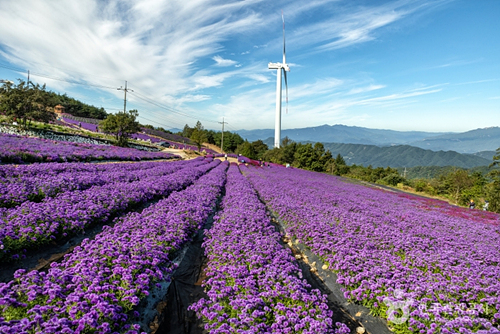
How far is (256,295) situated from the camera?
16.0ft

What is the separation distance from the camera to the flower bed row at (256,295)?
4129 millimetres

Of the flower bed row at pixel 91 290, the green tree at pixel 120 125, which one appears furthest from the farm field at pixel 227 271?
the green tree at pixel 120 125

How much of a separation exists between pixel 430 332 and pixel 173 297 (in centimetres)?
512

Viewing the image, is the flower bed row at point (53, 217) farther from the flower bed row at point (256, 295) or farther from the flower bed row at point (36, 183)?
the flower bed row at point (256, 295)

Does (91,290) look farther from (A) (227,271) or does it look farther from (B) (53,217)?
(B) (53,217)

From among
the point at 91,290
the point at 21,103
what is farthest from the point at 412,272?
the point at 21,103

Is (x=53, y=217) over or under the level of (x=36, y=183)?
under

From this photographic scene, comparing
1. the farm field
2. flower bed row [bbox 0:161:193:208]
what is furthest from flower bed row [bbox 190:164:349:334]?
flower bed row [bbox 0:161:193:208]

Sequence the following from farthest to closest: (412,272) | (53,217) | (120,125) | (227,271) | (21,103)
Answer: (120,125) → (21,103) → (53,217) → (412,272) → (227,271)

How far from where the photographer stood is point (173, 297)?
5.61 meters

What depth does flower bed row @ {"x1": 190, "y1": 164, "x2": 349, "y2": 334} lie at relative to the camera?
13.5 feet

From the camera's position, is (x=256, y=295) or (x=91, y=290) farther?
(x=256, y=295)

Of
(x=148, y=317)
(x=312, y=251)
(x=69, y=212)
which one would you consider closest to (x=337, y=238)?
(x=312, y=251)

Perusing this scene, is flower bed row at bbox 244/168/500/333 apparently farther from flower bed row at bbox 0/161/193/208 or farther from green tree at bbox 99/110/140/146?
green tree at bbox 99/110/140/146
